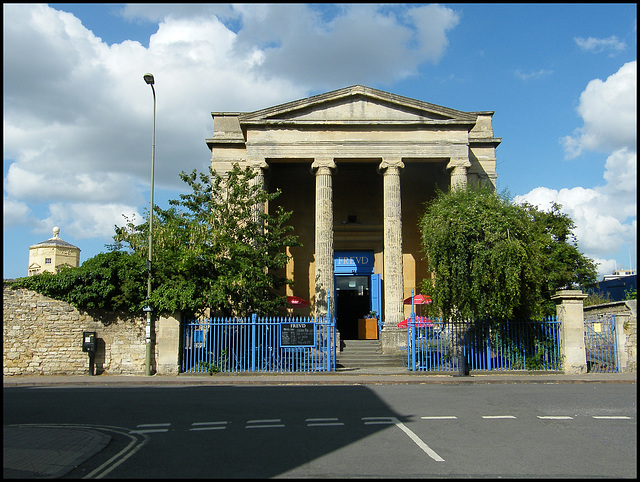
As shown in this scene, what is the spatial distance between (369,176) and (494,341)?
15.0 metres

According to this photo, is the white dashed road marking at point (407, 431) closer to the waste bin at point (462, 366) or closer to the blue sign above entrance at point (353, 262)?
the waste bin at point (462, 366)

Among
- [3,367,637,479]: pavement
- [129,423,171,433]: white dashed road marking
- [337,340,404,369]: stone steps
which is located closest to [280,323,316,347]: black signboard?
[3,367,637,479]: pavement

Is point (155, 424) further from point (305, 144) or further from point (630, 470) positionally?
point (305, 144)

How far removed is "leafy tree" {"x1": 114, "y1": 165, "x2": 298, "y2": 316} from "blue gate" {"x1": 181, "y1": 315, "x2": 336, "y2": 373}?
931 mm

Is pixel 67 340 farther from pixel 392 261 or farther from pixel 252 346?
pixel 392 261

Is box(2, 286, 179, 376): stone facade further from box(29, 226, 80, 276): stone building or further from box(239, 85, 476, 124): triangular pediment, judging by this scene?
box(29, 226, 80, 276): stone building

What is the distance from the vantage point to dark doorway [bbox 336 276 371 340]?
103ft

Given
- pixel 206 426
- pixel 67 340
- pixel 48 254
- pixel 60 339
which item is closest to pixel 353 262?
pixel 67 340

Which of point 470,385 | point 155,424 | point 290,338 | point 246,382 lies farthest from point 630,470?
point 290,338

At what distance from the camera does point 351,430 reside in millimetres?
9281

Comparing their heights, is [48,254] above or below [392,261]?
above

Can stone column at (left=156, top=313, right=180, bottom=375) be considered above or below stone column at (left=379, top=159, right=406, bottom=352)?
below

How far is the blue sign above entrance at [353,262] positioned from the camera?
31.8 meters

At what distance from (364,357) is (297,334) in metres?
4.59
